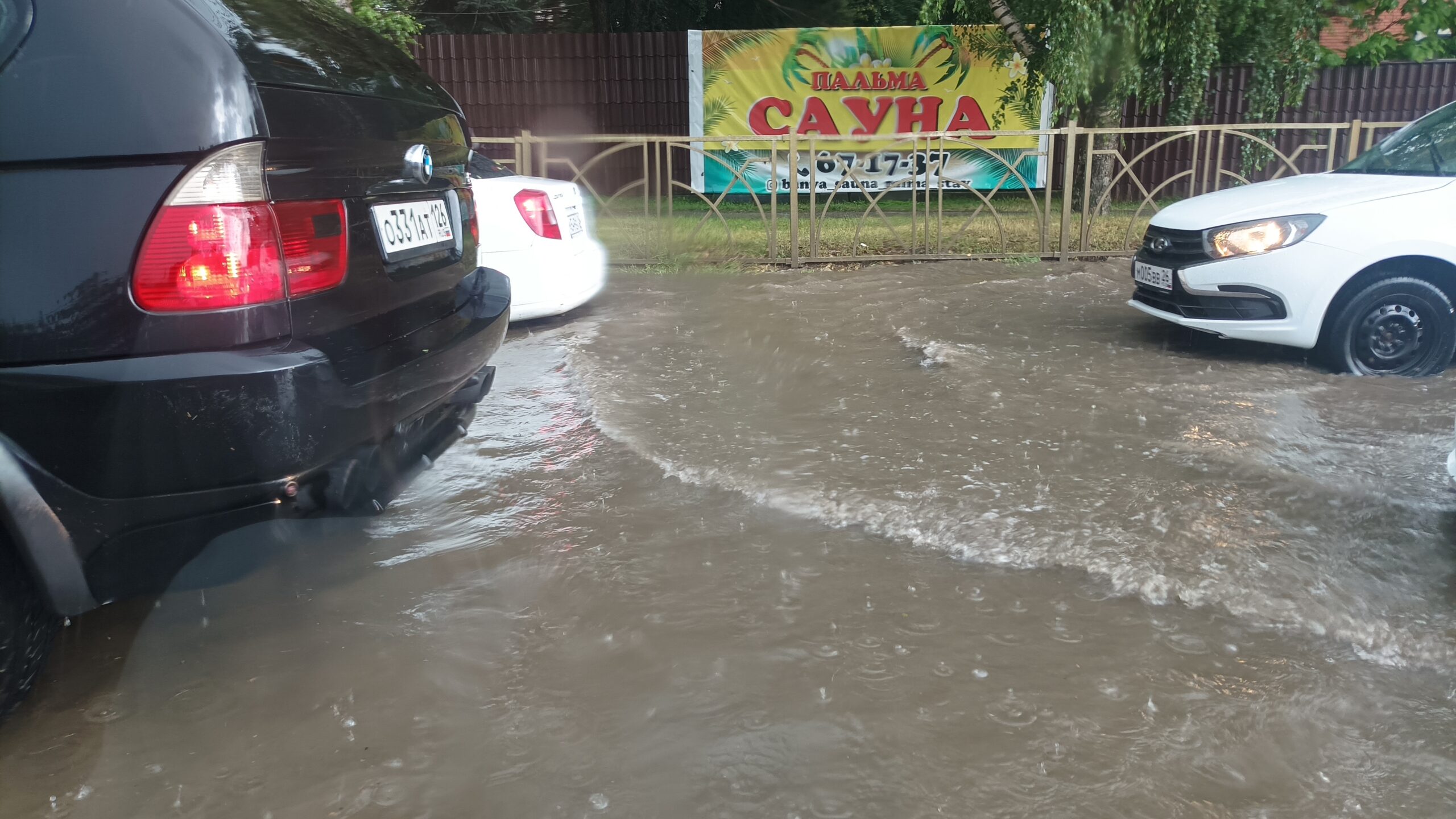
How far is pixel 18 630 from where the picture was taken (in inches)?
91.0

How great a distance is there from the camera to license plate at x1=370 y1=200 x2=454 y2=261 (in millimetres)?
2742

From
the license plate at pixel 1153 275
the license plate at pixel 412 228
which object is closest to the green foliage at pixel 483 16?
the license plate at pixel 1153 275

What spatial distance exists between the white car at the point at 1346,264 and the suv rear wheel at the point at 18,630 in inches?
212

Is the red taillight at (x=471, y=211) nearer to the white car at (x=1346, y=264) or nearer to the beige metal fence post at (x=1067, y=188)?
the white car at (x=1346, y=264)

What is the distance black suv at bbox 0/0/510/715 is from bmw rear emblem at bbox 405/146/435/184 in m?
0.36

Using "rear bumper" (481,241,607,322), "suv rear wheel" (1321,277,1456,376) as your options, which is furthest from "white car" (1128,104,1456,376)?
"rear bumper" (481,241,607,322)

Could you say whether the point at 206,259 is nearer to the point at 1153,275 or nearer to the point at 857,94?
the point at 1153,275

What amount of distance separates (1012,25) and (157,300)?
38.9 ft

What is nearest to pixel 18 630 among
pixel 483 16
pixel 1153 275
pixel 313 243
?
pixel 313 243

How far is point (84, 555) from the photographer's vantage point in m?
2.25

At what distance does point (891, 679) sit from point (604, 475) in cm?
185

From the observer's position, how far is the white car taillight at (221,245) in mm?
2182

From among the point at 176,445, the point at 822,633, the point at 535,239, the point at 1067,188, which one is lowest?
the point at 822,633

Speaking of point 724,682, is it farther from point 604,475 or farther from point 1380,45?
point 1380,45
